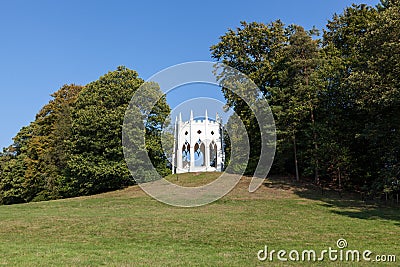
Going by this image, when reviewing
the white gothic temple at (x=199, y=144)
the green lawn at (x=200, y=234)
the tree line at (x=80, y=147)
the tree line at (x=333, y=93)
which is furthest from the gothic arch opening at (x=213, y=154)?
the green lawn at (x=200, y=234)

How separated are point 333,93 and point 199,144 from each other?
15626 mm

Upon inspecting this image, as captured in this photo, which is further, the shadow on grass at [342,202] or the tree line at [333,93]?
the tree line at [333,93]

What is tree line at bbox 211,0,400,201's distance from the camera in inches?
794

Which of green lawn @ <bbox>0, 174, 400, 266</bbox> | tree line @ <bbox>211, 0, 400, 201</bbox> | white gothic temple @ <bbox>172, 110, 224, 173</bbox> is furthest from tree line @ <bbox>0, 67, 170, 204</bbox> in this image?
green lawn @ <bbox>0, 174, 400, 266</bbox>

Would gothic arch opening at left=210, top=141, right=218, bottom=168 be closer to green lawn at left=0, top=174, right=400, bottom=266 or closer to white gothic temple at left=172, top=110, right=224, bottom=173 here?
white gothic temple at left=172, top=110, right=224, bottom=173

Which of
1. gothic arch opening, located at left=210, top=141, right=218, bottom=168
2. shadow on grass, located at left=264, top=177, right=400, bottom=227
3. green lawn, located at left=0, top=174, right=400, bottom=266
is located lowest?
green lawn, located at left=0, top=174, right=400, bottom=266

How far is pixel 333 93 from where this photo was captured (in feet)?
86.3

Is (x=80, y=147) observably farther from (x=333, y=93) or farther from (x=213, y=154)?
(x=333, y=93)

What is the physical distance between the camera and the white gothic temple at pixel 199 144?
122 feet

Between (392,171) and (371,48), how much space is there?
7.37 metres

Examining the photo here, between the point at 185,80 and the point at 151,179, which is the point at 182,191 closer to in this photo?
the point at 151,179

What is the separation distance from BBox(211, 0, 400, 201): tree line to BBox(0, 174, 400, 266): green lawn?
15.6 feet

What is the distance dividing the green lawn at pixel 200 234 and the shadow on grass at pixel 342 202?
5 cm

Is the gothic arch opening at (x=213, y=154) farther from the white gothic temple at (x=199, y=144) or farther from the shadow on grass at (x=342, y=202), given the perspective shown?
the shadow on grass at (x=342, y=202)
